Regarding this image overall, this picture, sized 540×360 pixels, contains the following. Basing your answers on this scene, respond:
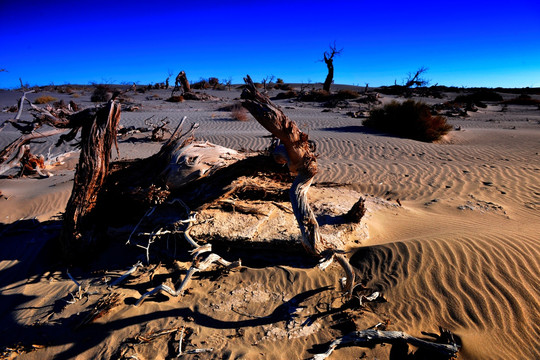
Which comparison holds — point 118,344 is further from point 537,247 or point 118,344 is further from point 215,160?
point 537,247

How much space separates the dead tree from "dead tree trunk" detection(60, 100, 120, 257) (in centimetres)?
177

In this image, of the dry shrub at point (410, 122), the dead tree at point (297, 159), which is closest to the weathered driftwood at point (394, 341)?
the dead tree at point (297, 159)

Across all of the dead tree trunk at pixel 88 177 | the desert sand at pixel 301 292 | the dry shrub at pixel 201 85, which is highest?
the dry shrub at pixel 201 85

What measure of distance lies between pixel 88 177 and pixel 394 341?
3746 mm

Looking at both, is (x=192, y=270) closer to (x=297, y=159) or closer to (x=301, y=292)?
(x=301, y=292)

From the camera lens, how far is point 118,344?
A: 2.75 meters

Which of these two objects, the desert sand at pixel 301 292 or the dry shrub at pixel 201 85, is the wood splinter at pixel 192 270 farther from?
the dry shrub at pixel 201 85

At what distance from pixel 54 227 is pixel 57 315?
89.6 inches

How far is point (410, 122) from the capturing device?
12469 millimetres

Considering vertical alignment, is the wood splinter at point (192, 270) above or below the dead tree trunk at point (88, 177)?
below

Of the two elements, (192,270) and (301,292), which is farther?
(301,292)

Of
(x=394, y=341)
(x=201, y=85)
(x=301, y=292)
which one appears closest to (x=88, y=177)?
(x=301, y=292)

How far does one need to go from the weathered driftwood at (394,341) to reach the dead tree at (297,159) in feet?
1.58

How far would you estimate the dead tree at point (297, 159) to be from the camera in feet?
9.67
